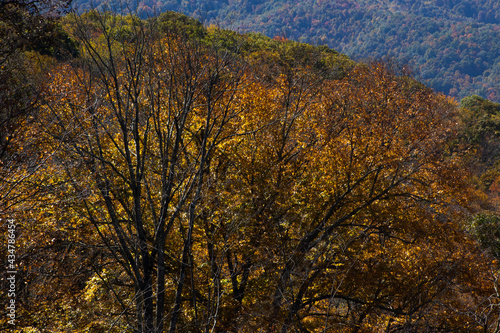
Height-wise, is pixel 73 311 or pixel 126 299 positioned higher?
pixel 73 311

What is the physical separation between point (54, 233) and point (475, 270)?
1236 centimetres

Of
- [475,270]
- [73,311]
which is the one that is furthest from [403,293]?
[73,311]

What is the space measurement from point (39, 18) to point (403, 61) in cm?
4200

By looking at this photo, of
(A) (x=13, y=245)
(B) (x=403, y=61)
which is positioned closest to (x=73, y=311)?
(A) (x=13, y=245)

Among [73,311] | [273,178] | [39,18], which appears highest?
[39,18]

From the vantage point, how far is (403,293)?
11.2 meters

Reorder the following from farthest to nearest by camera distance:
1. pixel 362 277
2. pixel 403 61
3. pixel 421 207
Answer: pixel 403 61 < pixel 421 207 < pixel 362 277

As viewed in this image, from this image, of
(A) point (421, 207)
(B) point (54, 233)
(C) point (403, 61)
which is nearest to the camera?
(B) point (54, 233)

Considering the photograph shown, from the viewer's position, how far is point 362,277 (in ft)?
36.9

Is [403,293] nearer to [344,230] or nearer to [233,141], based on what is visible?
[344,230]

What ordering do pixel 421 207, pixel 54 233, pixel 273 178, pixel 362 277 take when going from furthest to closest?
pixel 421 207 → pixel 273 178 → pixel 362 277 → pixel 54 233

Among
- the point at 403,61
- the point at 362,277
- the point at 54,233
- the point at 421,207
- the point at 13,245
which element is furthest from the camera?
the point at 403,61

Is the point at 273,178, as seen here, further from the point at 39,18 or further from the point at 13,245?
the point at 39,18

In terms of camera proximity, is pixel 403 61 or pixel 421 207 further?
pixel 403 61
